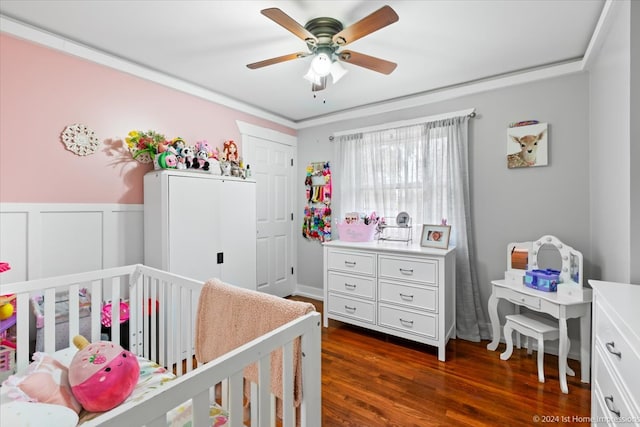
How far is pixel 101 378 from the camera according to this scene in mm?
1189

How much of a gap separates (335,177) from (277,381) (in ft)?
8.99

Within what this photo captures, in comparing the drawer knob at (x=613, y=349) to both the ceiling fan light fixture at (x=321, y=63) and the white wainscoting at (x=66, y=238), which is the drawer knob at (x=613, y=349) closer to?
the ceiling fan light fixture at (x=321, y=63)

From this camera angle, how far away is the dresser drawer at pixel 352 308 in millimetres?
2756

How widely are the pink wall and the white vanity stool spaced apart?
3.16 meters

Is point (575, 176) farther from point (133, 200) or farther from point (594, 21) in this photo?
point (133, 200)

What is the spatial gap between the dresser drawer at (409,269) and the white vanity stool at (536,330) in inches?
25.7

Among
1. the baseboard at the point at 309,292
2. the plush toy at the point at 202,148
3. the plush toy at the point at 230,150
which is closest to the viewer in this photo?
the plush toy at the point at 202,148

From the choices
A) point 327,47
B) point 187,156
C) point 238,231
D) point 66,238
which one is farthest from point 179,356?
point 327,47

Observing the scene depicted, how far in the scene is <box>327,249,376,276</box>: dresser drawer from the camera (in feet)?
8.97

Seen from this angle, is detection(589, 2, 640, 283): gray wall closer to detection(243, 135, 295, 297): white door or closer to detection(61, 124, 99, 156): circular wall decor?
detection(243, 135, 295, 297): white door

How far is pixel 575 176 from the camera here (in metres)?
2.35

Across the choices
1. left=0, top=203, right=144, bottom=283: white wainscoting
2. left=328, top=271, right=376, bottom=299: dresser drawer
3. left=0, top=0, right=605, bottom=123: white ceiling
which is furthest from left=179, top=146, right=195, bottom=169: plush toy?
left=328, top=271, right=376, bottom=299: dresser drawer

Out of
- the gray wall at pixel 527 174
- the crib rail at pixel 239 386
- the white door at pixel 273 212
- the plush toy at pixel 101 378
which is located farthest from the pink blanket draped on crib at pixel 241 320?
the gray wall at pixel 527 174

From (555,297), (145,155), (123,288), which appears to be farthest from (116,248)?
(555,297)
